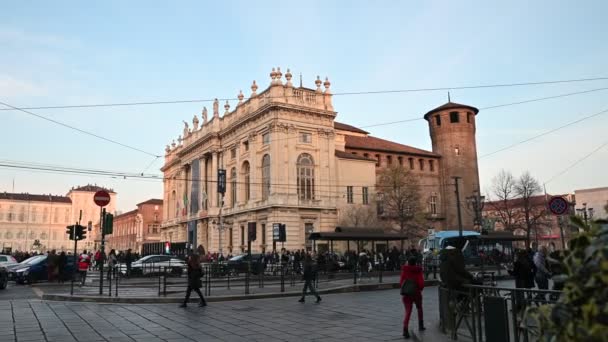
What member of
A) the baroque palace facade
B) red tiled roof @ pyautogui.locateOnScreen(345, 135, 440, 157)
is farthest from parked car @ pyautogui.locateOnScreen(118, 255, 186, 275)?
red tiled roof @ pyautogui.locateOnScreen(345, 135, 440, 157)

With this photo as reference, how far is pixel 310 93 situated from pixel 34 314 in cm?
4042

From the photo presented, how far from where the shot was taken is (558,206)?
1208cm

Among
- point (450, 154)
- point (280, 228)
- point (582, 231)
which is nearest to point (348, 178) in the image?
point (450, 154)

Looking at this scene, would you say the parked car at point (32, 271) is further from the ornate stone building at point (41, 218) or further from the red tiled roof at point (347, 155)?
the ornate stone building at point (41, 218)

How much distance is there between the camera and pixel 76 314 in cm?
1280

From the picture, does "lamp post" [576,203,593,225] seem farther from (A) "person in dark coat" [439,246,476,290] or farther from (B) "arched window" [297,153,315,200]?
(B) "arched window" [297,153,315,200]

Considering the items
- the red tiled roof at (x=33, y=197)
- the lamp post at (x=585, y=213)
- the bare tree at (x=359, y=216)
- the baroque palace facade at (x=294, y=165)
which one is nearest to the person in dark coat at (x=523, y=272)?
the lamp post at (x=585, y=213)

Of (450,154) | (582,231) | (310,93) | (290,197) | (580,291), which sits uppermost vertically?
(310,93)

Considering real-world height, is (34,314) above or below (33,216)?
below

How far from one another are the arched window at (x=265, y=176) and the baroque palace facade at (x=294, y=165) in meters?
0.11

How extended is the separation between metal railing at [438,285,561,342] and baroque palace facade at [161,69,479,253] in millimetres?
37806

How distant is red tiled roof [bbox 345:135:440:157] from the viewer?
5869cm

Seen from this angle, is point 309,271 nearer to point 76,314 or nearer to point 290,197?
point 76,314

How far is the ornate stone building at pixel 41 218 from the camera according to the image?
123 meters
